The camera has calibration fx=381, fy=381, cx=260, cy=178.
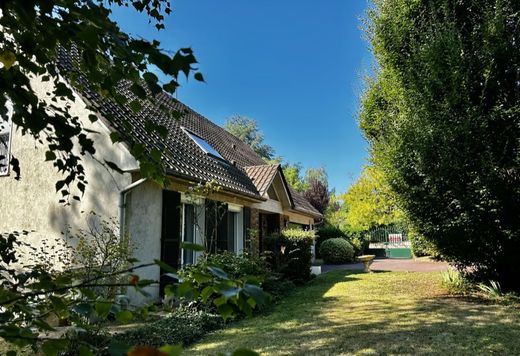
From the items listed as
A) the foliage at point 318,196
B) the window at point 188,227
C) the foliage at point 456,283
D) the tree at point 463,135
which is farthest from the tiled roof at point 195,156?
the foliage at point 318,196

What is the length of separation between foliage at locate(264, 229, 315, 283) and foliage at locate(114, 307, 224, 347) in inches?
200

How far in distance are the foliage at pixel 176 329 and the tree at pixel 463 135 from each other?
549 centimetres

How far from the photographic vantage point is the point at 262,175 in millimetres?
15516

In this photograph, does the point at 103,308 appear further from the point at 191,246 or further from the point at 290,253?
the point at 290,253

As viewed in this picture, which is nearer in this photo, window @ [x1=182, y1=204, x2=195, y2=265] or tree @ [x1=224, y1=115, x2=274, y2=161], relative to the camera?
window @ [x1=182, y1=204, x2=195, y2=265]

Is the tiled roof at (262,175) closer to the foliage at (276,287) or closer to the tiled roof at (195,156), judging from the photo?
the tiled roof at (195,156)

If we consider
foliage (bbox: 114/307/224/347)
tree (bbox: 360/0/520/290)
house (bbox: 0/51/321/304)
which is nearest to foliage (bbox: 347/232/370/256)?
house (bbox: 0/51/321/304)

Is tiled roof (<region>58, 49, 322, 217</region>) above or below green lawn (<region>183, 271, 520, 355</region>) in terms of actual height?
above

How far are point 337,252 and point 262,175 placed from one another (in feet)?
30.4

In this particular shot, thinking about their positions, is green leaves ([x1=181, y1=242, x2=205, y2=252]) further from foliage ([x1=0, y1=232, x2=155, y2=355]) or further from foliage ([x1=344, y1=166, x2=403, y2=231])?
foliage ([x1=344, y1=166, x2=403, y2=231])

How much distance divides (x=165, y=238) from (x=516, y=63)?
895cm

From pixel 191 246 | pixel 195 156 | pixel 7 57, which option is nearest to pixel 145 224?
pixel 195 156

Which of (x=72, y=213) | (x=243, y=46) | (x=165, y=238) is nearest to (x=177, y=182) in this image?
(x=165, y=238)

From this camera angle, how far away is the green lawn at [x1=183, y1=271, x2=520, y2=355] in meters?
5.38
